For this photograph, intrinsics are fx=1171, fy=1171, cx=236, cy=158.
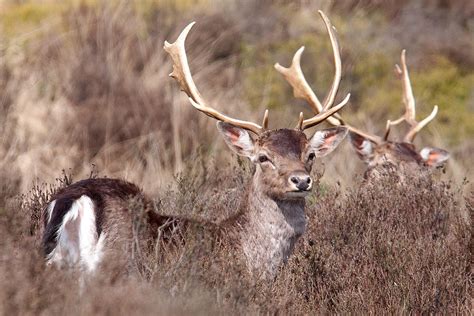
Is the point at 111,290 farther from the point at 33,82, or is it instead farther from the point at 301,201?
the point at 33,82

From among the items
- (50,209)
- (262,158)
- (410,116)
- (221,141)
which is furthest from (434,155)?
(50,209)

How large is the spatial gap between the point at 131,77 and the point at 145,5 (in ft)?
9.79

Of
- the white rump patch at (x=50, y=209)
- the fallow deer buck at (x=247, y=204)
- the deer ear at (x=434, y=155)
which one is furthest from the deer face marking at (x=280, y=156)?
the deer ear at (x=434, y=155)

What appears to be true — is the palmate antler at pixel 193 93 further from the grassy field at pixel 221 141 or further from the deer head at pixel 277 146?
the grassy field at pixel 221 141

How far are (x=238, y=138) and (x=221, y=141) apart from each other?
580cm

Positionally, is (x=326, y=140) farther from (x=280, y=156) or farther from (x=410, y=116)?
(x=410, y=116)

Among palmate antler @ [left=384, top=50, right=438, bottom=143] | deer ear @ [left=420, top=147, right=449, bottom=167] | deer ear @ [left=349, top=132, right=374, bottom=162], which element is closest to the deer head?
deer ear @ [left=349, top=132, right=374, bottom=162]

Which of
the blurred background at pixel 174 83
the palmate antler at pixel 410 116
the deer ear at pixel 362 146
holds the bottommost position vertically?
the blurred background at pixel 174 83

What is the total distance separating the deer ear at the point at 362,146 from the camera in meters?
11.3

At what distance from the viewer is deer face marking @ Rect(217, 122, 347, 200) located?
23.3 ft

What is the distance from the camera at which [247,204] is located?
744 cm

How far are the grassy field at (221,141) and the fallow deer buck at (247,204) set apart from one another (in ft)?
0.74

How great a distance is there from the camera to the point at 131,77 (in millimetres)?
14266

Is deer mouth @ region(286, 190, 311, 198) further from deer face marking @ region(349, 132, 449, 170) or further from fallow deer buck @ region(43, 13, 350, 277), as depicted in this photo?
deer face marking @ region(349, 132, 449, 170)
